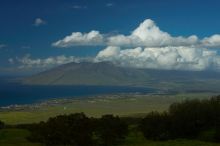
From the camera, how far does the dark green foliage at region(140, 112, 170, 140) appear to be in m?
104

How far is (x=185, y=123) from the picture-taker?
113312 millimetres

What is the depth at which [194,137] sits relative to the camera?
109000 mm

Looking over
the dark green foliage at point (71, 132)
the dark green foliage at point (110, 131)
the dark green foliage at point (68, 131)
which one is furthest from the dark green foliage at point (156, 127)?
the dark green foliage at point (68, 131)

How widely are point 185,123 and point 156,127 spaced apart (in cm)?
1124

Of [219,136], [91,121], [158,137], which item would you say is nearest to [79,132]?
[91,121]

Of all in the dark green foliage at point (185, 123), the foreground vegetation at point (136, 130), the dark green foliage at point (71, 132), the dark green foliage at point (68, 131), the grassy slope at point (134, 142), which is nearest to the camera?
the grassy slope at point (134, 142)

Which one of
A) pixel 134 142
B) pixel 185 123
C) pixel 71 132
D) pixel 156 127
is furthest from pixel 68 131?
pixel 185 123

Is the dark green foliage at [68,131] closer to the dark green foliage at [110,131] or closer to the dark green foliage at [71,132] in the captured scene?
the dark green foliage at [71,132]

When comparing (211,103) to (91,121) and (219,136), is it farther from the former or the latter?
(91,121)

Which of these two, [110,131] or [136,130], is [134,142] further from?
[136,130]

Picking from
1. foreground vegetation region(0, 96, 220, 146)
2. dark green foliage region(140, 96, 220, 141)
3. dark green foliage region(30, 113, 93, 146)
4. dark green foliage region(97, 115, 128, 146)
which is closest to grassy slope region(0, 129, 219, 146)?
foreground vegetation region(0, 96, 220, 146)

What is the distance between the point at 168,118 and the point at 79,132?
36518mm

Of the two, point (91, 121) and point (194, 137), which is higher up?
point (91, 121)

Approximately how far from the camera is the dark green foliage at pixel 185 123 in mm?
105750
